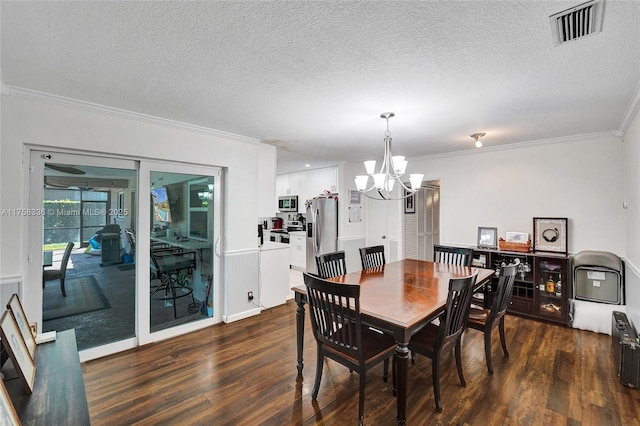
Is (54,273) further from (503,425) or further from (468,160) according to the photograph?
(468,160)

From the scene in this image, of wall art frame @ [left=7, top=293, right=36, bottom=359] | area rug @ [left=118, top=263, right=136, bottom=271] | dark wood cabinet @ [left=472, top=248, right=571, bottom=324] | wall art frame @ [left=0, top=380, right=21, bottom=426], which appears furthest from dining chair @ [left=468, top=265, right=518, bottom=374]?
area rug @ [left=118, top=263, right=136, bottom=271]

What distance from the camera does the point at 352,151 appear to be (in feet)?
15.1

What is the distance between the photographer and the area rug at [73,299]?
2.61 meters

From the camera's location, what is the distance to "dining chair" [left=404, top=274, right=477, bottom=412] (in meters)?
2.00

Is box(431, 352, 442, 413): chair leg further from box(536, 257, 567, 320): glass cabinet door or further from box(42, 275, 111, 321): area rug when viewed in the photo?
box(42, 275, 111, 321): area rug

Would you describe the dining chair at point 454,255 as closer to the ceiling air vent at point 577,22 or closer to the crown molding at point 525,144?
the crown molding at point 525,144

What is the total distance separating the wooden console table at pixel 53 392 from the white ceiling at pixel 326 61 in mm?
1738

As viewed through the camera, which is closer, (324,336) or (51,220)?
(324,336)

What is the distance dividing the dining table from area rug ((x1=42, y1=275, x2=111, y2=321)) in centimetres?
202

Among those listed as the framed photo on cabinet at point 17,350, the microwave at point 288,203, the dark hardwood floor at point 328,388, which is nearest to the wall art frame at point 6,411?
the framed photo on cabinet at point 17,350

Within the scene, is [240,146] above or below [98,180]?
above

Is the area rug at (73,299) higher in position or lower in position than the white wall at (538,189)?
lower

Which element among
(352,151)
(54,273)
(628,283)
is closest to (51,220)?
(54,273)

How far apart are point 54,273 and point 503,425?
12.3ft
